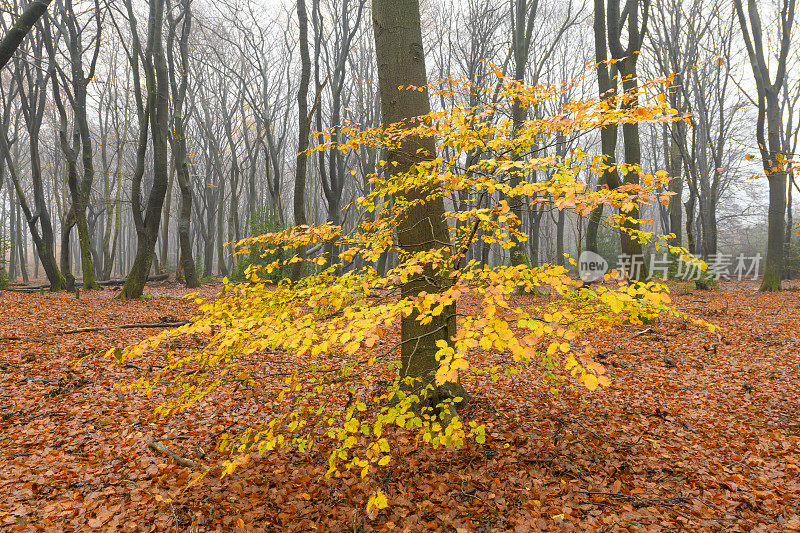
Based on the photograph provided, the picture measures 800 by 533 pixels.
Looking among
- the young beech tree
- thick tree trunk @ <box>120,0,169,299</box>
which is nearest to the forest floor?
the young beech tree

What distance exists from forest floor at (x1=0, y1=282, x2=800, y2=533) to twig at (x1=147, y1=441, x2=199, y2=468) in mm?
42

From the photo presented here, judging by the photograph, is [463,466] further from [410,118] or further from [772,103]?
[772,103]

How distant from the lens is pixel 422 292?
2033 mm

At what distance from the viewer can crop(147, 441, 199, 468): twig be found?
10.6ft

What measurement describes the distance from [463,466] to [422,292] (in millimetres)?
2021

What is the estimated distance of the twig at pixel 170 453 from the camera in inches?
127

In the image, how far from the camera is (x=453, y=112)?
278 centimetres

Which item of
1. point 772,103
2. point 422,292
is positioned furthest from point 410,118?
point 772,103

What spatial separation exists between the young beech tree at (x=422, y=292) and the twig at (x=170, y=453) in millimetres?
533

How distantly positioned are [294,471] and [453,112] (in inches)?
123

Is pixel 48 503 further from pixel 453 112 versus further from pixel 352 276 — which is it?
pixel 453 112

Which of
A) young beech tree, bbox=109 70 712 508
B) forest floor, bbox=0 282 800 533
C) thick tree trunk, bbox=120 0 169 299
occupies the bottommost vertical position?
forest floor, bbox=0 282 800 533

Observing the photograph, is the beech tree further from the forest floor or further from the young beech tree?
the young beech tree

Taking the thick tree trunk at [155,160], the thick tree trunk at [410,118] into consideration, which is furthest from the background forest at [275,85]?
the thick tree trunk at [410,118]
